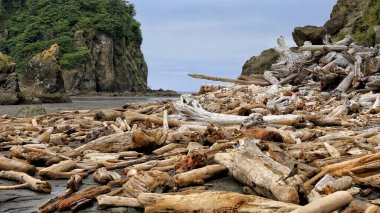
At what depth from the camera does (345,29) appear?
23.2 m

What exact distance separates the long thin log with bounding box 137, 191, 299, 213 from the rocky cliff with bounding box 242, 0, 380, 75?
15.6 m

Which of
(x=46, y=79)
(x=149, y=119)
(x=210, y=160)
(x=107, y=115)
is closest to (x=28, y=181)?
(x=210, y=160)

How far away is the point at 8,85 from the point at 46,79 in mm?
7108

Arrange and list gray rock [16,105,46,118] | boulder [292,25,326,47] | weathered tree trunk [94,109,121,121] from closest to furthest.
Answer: weathered tree trunk [94,109,121,121], gray rock [16,105,46,118], boulder [292,25,326,47]

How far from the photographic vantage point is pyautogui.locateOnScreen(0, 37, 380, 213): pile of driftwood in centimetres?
397

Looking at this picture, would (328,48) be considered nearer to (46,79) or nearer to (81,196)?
(81,196)

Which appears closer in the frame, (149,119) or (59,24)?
(149,119)

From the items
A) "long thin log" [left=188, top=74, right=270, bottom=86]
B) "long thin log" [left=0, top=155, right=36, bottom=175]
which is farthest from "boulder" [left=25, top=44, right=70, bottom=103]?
"long thin log" [left=0, top=155, right=36, bottom=175]

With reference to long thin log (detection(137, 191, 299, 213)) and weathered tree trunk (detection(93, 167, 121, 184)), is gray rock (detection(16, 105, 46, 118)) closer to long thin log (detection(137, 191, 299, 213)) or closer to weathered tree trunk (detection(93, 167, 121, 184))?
weathered tree trunk (detection(93, 167, 121, 184))

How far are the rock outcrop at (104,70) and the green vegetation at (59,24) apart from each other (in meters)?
1.50

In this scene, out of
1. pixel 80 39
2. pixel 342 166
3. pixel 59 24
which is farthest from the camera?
pixel 59 24

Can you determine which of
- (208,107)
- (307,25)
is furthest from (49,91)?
(208,107)

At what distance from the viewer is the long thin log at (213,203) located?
3.68 metres

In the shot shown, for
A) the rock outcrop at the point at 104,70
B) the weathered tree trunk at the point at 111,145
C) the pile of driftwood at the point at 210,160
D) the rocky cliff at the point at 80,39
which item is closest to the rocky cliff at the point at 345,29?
the pile of driftwood at the point at 210,160
